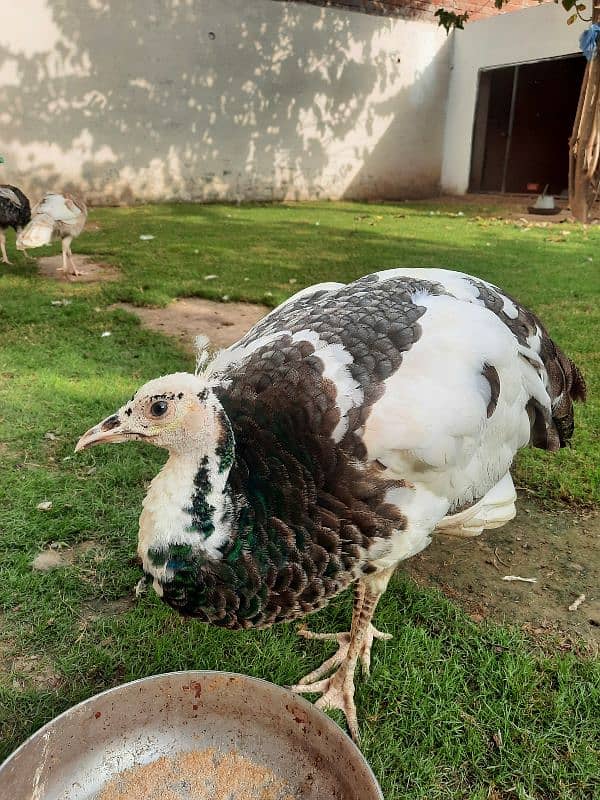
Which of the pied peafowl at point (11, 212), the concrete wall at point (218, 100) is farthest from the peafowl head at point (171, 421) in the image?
the concrete wall at point (218, 100)

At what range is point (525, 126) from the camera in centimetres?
1275

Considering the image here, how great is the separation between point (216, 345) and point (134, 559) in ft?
6.24

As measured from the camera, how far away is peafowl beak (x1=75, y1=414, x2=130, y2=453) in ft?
5.12

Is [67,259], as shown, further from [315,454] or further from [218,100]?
[218,100]

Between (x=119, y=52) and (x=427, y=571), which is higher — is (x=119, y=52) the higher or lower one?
the higher one

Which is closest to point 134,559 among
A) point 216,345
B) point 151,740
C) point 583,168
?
point 151,740

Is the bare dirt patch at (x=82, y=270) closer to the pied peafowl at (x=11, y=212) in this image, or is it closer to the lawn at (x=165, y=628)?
the pied peafowl at (x=11, y=212)

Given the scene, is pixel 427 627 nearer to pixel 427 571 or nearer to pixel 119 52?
pixel 427 571

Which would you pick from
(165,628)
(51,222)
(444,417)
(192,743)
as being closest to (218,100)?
(51,222)

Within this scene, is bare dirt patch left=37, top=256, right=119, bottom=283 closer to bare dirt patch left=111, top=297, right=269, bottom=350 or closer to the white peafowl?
the white peafowl

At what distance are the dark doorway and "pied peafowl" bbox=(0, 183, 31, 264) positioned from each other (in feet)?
27.1

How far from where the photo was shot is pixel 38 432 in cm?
310

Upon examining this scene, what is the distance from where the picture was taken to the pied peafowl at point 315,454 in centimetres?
156

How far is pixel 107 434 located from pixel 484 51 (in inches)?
459
